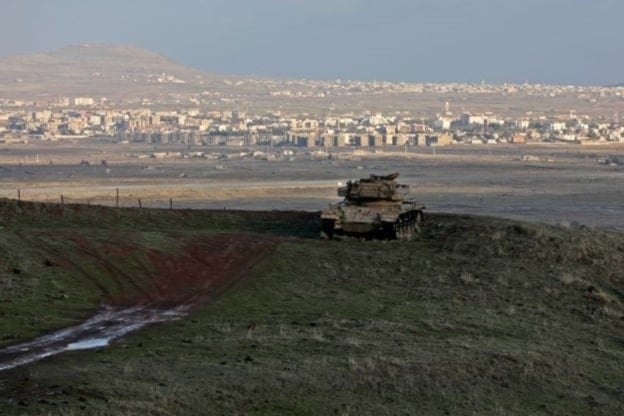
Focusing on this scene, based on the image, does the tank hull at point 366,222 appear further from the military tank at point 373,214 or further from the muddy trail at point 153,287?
the muddy trail at point 153,287

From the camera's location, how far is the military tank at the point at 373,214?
3550 centimetres

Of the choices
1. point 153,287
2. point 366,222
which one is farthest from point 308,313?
point 366,222

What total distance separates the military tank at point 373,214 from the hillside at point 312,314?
644mm

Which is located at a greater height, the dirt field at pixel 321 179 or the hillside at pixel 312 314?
the hillside at pixel 312 314

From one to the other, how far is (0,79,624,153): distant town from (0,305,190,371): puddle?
97547mm

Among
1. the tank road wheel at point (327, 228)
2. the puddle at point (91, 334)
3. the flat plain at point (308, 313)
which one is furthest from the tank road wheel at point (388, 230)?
the puddle at point (91, 334)

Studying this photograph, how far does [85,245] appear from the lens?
29.2 metres

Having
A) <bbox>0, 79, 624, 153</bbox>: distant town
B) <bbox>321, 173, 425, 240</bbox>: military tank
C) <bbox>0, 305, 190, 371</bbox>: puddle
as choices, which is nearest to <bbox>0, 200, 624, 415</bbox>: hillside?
<bbox>0, 305, 190, 371</bbox>: puddle

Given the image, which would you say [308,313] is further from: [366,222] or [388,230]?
[366,222]

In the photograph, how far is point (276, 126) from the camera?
493 ft

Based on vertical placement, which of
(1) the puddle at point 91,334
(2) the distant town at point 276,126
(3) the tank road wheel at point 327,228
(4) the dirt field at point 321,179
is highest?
(1) the puddle at point 91,334

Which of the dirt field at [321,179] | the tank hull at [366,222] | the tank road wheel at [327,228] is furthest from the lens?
the dirt field at [321,179]

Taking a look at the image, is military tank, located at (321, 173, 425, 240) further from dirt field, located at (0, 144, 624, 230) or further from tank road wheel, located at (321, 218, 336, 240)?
dirt field, located at (0, 144, 624, 230)

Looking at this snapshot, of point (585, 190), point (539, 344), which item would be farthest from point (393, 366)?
point (585, 190)
